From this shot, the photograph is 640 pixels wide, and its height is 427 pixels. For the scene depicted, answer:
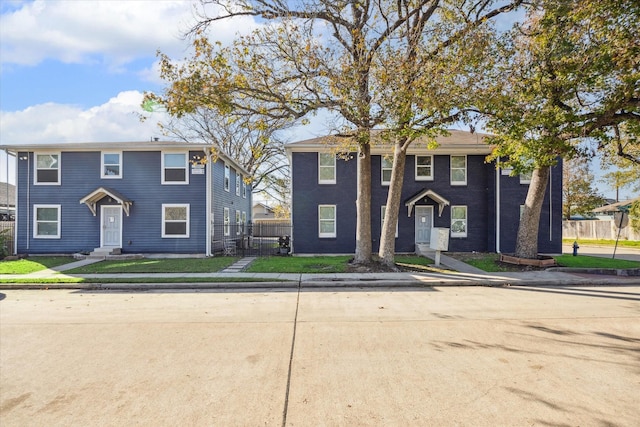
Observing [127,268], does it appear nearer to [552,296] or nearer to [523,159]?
[552,296]

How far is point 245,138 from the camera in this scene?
32.7 m

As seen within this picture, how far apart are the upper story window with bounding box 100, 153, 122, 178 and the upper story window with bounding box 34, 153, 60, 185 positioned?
2.34 meters

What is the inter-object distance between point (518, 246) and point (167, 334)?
44.8ft

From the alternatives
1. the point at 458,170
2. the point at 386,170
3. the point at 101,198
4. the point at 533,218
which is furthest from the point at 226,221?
the point at 533,218

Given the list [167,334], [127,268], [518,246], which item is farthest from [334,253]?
[167,334]

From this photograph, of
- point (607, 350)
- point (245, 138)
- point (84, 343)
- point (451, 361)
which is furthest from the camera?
point (245, 138)

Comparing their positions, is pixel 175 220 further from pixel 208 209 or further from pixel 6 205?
pixel 6 205

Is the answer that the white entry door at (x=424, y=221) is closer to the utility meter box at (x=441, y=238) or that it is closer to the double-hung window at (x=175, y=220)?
the utility meter box at (x=441, y=238)

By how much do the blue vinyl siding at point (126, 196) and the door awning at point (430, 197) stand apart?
10644mm

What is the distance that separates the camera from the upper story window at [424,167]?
19234 millimetres

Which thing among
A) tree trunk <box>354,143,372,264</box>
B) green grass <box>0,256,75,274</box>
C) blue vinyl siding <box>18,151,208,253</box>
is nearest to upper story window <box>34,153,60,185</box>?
blue vinyl siding <box>18,151,208,253</box>

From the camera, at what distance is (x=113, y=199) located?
1773cm

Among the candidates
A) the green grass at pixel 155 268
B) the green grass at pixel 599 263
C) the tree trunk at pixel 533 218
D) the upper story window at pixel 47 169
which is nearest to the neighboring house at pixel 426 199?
the green grass at pixel 599 263

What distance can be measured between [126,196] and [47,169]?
4.38 metres
